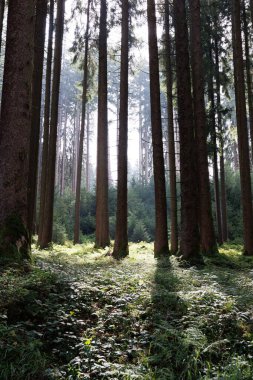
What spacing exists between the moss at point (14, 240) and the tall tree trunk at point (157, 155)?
614 centimetres

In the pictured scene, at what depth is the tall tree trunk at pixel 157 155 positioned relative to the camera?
39.3 feet

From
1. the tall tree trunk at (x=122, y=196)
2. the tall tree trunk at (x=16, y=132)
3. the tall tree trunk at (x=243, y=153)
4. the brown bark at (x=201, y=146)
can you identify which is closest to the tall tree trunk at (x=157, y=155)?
the tall tree trunk at (x=122, y=196)

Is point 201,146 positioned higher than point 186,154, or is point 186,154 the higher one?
point 201,146

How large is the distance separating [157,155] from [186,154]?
1.48 meters

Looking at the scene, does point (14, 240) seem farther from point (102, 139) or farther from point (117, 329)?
point (102, 139)

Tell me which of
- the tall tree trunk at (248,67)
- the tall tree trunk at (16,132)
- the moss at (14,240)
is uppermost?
the tall tree trunk at (248,67)

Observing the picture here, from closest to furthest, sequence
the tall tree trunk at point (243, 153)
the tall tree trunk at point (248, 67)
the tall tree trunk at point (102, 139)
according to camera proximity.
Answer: the tall tree trunk at point (243, 153), the tall tree trunk at point (102, 139), the tall tree trunk at point (248, 67)

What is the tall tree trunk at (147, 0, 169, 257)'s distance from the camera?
1199 cm

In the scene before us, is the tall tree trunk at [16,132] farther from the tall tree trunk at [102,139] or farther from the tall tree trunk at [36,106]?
the tall tree trunk at [102,139]

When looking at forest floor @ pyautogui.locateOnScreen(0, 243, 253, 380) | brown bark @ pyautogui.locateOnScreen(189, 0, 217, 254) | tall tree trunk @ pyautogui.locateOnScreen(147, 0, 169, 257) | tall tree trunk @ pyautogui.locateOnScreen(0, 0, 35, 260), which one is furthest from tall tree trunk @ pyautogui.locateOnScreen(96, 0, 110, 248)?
forest floor @ pyautogui.locateOnScreen(0, 243, 253, 380)

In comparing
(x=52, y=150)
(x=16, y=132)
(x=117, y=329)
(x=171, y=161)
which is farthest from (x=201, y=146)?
(x=117, y=329)

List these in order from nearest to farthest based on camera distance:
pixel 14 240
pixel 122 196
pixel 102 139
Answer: pixel 14 240
pixel 122 196
pixel 102 139

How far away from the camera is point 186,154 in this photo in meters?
10.8

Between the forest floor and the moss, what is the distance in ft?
1.42
